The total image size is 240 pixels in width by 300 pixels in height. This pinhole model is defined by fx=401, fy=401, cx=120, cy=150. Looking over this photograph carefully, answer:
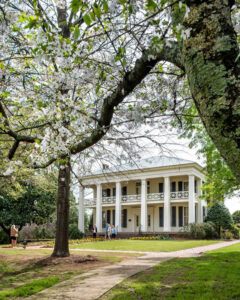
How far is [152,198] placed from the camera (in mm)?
38094

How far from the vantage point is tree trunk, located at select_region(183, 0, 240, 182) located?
6.68ft

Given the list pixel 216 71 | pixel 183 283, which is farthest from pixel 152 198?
pixel 216 71

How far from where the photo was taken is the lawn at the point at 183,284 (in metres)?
7.79

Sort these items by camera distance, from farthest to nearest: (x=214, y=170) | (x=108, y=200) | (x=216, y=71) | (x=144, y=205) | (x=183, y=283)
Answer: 1. (x=108, y=200)
2. (x=144, y=205)
3. (x=214, y=170)
4. (x=183, y=283)
5. (x=216, y=71)

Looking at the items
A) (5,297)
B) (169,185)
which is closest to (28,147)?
(5,297)

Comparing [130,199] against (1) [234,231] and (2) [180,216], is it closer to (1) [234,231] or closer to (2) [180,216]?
(2) [180,216]

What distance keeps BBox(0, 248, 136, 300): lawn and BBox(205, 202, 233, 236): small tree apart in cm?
2136

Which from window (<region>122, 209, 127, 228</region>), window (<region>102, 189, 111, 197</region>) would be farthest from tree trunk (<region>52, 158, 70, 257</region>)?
window (<region>102, 189, 111, 197</region>)

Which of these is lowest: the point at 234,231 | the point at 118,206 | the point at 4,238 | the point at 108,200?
the point at 4,238

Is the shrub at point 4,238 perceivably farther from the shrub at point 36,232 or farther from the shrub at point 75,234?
the shrub at point 75,234

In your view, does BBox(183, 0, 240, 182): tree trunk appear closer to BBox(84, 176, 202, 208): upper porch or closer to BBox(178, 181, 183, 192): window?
BBox(84, 176, 202, 208): upper porch

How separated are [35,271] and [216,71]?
11.6m

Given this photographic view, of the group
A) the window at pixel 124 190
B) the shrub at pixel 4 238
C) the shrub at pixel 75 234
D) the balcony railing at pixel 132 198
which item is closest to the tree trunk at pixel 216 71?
the shrub at pixel 4 238

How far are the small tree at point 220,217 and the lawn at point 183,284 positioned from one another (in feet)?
74.6
